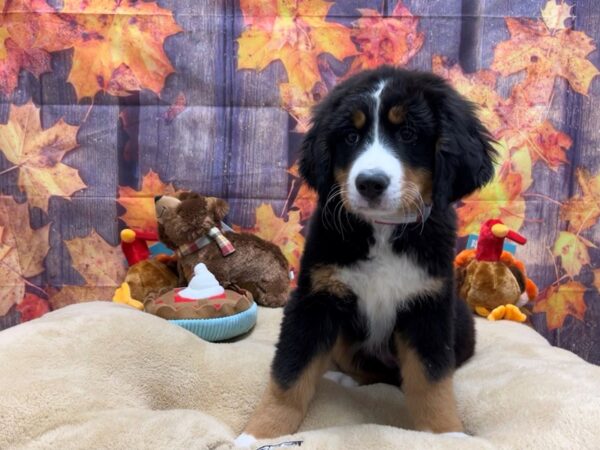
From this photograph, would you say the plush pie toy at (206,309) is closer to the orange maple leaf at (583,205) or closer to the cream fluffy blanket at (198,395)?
the cream fluffy blanket at (198,395)

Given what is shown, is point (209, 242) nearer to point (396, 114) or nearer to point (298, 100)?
point (298, 100)

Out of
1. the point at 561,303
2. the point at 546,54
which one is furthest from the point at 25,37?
the point at 561,303

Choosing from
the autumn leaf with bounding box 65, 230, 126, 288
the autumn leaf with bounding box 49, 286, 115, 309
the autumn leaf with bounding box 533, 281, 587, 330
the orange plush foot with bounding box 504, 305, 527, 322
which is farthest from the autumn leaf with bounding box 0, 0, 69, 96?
the autumn leaf with bounding box 533, 281, 587, 330

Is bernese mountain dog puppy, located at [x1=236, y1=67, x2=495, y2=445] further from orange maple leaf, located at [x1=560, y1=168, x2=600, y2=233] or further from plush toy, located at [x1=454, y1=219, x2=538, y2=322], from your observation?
orange maple leaf, located at [x1=560, y1=168, x2=600, y2=233]

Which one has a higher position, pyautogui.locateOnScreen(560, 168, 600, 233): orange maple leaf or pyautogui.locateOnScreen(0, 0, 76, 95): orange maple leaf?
pyautogui.locateOnScreen(0, 0, 76, 95): orange maple leaf

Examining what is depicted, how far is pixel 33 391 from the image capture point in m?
1.34

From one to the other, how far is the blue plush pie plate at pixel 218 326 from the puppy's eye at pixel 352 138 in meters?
0.97

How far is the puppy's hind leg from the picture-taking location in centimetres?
151

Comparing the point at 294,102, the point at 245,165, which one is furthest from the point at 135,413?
the point at 294,102

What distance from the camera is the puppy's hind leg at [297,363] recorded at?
4.97 feet

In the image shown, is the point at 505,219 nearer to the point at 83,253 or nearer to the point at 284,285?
the point at 284,285

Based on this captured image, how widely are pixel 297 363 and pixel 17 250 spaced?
6.34ft

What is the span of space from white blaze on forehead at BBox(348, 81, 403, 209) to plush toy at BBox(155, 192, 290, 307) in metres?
1.18

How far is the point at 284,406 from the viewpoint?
1529mm
